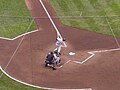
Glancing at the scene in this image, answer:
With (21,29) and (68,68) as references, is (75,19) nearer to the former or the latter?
(21,29)

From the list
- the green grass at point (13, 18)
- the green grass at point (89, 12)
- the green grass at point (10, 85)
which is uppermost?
the green grass at point (10, 85)

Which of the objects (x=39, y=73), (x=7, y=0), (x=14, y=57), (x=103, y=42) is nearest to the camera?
(x=39, y=73)

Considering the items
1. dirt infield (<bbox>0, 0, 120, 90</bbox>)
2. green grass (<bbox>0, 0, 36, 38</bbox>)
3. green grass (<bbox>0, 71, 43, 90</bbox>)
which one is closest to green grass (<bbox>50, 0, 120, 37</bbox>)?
dirt infield (<bbox>0, 0, 120, 90</bbox>)

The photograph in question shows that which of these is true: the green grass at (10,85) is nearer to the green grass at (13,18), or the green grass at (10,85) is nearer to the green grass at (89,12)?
the green grass at (13,18)

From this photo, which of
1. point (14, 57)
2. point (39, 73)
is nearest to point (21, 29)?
point (14, 57)

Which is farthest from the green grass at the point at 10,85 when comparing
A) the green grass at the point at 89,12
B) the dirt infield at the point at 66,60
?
the green grass at the point at 89,12

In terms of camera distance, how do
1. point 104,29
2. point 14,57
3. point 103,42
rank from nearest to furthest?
point 14,57, point 103,42, point 104,29
